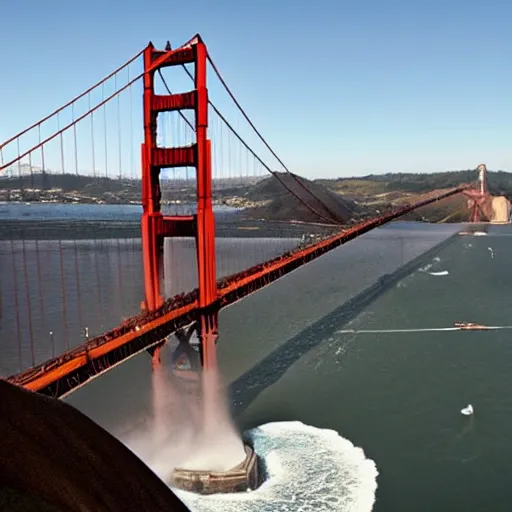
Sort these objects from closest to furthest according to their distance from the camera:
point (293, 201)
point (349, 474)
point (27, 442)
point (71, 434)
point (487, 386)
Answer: point (27, 442) < point (71, 434) < point (349, 474) < point (487, 386) < point (293, 201)

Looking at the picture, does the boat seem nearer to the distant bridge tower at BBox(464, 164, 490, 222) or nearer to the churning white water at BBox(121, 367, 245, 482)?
the churning white water at BBox(121, 367, 245, 482)

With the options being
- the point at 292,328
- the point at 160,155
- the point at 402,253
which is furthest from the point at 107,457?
the point at 402,253

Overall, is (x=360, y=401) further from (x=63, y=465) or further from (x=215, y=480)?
(x=63, y=465)

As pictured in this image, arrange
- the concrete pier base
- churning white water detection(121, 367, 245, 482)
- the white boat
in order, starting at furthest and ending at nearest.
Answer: the white boat, churning white water detection(121, 367, 245, 482), the concrete pier base

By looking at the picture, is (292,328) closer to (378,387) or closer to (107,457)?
(378,387)

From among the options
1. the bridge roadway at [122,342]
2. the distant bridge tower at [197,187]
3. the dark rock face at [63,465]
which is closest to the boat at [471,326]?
the bridge roadway at [122,342]

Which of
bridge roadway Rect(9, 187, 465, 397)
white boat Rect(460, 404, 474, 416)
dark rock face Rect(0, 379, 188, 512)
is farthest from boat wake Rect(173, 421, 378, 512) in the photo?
dark rock face Rect(0, 379, 188, 512)
